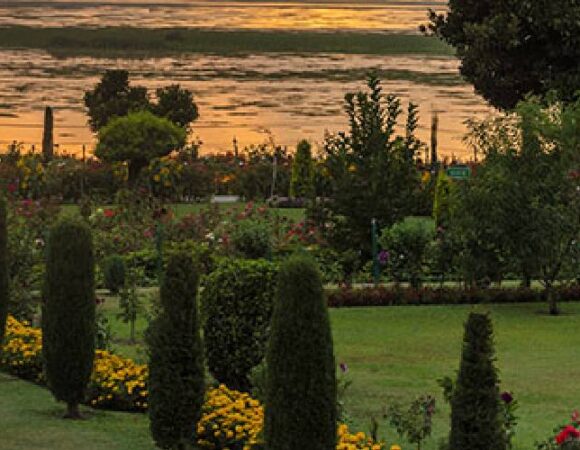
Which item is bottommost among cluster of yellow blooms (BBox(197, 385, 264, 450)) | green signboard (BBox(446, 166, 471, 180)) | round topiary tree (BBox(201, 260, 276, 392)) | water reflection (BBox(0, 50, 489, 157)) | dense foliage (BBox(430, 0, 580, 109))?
water reflection (BBox(0, 50, 489, 157))

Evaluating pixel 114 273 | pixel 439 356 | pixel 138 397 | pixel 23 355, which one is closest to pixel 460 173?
pixel 114 273

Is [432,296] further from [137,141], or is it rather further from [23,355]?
[137,141]

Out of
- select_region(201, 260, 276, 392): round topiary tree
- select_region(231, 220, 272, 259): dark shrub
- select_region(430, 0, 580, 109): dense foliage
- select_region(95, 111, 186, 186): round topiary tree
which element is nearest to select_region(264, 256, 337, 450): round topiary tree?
select_region(201, 260, 276, 392): round topiary tree

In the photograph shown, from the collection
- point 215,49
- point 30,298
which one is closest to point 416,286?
point 30,298

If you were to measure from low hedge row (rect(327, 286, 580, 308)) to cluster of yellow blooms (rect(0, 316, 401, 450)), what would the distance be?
601 centimetres

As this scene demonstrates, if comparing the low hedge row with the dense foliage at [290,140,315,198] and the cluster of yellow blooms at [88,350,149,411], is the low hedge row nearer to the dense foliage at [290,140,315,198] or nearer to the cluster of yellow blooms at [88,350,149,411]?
the cluster of yellow blooms at [88,350,149,411]

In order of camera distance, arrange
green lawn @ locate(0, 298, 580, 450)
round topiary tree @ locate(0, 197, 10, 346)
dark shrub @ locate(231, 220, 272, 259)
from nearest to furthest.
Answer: green lawn @ locate(0, 298, 580, 450) < round topiary tree @ locate(0, 197, 10, 346) < dark shrub @ locate(231, 220, 272, 259)

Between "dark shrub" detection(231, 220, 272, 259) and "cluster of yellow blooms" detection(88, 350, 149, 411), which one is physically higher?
"dark shrub" detection(231, 220, 272, 259)

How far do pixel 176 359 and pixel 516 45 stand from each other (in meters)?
23.5

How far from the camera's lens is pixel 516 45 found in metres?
37.3

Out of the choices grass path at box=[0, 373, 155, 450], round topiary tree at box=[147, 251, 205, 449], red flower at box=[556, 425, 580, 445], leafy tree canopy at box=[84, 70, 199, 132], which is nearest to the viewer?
red flower at box=[556, 425, 580, 445]

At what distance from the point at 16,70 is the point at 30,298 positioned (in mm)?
85154

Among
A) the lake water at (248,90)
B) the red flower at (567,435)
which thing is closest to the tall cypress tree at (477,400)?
the red flower at (567,435)

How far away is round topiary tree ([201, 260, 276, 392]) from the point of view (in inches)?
686
